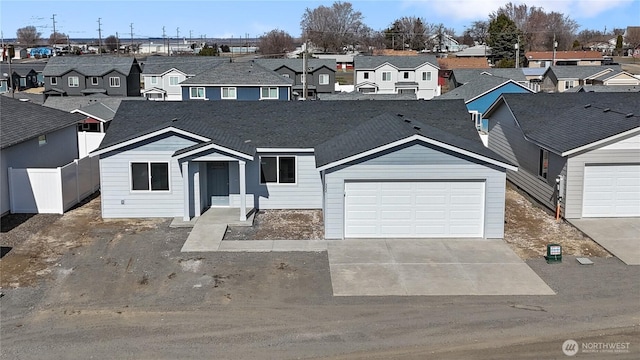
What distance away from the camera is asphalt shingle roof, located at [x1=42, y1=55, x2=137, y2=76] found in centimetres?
7112

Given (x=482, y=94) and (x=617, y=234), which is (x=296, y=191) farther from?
(x=482, y=94)

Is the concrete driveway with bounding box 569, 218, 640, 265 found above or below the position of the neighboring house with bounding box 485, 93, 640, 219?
below

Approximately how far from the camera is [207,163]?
2234 centimetres

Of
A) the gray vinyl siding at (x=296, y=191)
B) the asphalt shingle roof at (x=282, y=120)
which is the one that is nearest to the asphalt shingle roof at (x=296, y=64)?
the asphalt shingle roof at (x=282, y=120)

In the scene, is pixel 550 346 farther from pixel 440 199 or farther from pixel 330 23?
pixel 330 23

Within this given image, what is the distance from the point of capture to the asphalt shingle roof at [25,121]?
74.6 feet

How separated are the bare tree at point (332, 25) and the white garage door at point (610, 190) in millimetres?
125422

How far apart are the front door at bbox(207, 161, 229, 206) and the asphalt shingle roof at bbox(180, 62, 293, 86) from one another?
3108 cm

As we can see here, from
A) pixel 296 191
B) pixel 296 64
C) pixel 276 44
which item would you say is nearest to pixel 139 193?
pixel 296 191

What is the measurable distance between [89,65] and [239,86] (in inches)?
1069

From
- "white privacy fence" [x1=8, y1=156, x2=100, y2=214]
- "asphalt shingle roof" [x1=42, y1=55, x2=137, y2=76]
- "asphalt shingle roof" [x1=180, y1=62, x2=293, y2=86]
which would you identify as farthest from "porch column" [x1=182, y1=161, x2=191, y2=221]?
"asphalt shingle roof" [x1=42, y1=55, x2=137, y2=76]

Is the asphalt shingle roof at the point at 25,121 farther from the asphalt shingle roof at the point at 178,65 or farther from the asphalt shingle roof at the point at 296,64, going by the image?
A: the asphalt shingle roof at the point at 296,64

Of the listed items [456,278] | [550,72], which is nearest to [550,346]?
[456,278]

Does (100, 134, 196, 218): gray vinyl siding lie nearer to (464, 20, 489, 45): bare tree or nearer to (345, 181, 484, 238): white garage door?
(345, 181, 484, 238): white garage door
